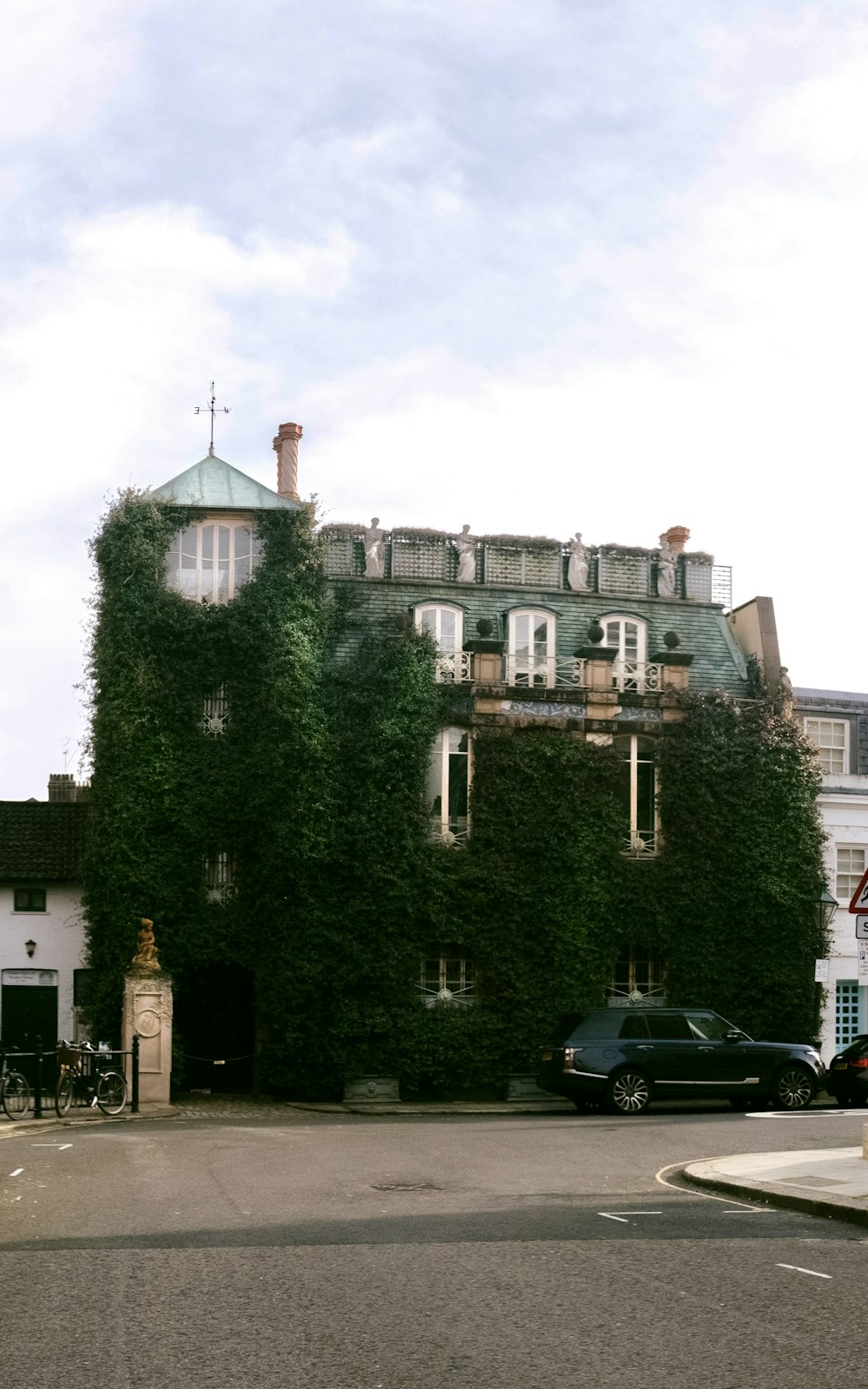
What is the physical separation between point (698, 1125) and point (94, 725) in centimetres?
1546

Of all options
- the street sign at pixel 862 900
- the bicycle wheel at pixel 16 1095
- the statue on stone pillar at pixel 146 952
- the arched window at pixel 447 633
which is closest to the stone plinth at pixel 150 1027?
the statue on stone pillar at pixel 146 952

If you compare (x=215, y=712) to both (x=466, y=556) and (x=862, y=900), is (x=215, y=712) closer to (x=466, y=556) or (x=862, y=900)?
(x=466, y=556)

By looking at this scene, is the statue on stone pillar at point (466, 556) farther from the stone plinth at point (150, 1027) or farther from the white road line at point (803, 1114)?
the white road line at point (803, 1114)

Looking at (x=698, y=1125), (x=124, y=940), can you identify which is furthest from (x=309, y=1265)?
(x=124, y=940)

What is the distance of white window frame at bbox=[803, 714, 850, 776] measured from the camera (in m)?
Answer: 37.1

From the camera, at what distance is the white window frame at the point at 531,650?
34.0 metres

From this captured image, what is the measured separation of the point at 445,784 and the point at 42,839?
8.84 m

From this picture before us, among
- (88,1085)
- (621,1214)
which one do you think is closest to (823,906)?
(88,1085)

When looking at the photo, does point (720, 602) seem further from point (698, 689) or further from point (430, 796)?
point (430, 796)

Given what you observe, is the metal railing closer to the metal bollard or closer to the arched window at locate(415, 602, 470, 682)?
the metal bollard

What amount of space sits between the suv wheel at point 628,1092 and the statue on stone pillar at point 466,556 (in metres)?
13.5

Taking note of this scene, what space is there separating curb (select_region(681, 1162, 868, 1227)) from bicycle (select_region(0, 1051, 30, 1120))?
12.0 m

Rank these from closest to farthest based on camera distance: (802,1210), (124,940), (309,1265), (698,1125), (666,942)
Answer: (309,1265) < (802,1210) < (698,1125) < (124,940) < (666,942)

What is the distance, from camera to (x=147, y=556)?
32.1 metres
